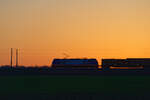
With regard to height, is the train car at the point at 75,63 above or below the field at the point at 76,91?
below

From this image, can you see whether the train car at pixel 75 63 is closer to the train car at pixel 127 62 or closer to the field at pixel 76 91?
the train car at pixel 127 62

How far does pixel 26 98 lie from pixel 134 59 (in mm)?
46264

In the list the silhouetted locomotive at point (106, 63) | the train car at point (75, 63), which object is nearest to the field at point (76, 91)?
the silhouetted locomotive at point (106, 63)

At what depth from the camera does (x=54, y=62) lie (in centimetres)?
6275

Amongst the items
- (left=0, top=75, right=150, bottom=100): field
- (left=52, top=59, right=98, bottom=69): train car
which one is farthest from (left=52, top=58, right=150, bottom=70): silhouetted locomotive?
(left=0, top=75, right=150, bottom=100): field

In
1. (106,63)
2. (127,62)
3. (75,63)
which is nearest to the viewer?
(106,63)

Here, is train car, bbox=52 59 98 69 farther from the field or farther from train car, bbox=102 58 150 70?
the field

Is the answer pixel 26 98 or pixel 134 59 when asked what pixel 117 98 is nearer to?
pixel 26 98

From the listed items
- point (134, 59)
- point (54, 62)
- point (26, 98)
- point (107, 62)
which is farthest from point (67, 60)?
point (26, 98)

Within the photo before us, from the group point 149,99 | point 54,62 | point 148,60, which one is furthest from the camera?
point 54,62

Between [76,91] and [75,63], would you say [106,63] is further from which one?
[76,91]

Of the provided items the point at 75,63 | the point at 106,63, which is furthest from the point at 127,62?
the point at 75,63

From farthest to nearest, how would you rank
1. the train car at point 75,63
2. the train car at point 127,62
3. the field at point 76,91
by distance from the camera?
the train car at point 75,63, the train car at point 127,62, the field at point 76,91

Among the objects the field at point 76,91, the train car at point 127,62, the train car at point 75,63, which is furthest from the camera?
the train car at point 75,63
